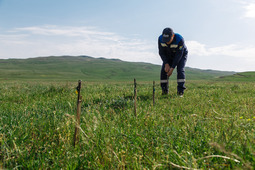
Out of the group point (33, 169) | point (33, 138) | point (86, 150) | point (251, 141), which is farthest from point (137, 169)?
point (33, 138)

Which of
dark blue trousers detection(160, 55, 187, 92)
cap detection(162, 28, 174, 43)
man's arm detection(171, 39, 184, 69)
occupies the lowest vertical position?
dark blue trousers detection(160, 55, 187, 92)

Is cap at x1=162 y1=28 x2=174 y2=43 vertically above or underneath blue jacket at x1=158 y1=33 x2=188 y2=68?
above

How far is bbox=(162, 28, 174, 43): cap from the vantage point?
23.3 feet

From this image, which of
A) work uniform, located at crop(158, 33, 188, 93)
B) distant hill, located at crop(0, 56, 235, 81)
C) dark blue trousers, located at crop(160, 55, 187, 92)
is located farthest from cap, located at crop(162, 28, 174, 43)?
distant hill, located at crop(0, 56, 235, 81)

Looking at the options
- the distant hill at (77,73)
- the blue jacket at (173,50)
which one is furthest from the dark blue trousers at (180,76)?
the distant hill at (77,73)

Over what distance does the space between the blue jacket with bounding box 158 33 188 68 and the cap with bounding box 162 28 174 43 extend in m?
0.34

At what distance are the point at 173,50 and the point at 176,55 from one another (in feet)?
1.04

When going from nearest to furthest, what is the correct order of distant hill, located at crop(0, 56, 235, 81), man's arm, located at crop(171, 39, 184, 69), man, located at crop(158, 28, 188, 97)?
1. man, located at crop(158, 28, 188, 97)
2. man's arm, located at crop(171, 39, 184, 69)
3. distant hill, located at crop(0, 56, 235, 81)

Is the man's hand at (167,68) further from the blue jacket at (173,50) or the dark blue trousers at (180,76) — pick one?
the dark blue trousers at (180,76)

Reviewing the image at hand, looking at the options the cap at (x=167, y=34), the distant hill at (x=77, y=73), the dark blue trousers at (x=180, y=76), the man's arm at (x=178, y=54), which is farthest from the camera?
the distant hill at (x=77, y=73)

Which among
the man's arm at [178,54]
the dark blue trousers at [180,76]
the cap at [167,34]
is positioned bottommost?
the dark blue trousers at [180,76]

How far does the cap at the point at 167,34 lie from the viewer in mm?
7109

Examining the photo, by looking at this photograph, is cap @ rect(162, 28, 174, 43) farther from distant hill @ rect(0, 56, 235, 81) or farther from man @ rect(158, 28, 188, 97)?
distant hill @ rect(0, 56, 235, 81)

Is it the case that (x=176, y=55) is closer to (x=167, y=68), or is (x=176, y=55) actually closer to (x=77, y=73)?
(x=167, y=68)
